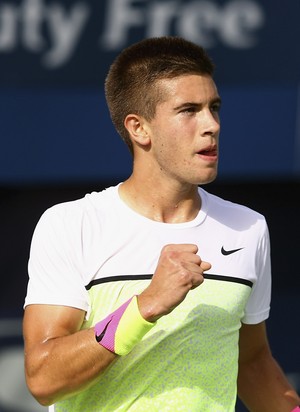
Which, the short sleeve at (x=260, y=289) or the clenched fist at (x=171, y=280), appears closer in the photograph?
the clenched fist at (x=171, y=280)

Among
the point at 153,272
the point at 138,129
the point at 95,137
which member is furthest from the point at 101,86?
the point at 153,272

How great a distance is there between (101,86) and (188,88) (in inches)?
112

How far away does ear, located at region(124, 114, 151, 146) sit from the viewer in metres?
3.39

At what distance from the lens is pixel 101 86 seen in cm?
607

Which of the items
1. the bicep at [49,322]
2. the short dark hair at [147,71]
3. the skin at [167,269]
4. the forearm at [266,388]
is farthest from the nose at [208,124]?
the forearm at [266,388]

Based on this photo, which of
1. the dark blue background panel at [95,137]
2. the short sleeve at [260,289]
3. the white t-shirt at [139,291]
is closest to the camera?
the white t-shirt at [139,291]

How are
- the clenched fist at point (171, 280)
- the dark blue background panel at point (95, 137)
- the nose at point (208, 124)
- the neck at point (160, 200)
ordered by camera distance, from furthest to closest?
the dark blue background panel at point (95, 137), the neck at point (160, 200), the nose at point (208, 124), the clenched fist at point (171, 280)

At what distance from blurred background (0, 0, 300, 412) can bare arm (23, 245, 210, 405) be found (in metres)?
2.98

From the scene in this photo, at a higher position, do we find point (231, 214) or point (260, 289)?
point (231, 214)

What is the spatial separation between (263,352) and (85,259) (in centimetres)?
76

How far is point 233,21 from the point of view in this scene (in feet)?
20.0

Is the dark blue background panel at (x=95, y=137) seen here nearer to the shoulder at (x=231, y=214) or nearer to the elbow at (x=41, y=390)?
the shoulder at (x=231, y=214)

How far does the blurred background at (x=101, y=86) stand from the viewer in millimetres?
6023

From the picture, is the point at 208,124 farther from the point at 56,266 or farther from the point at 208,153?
the point at 56,266
